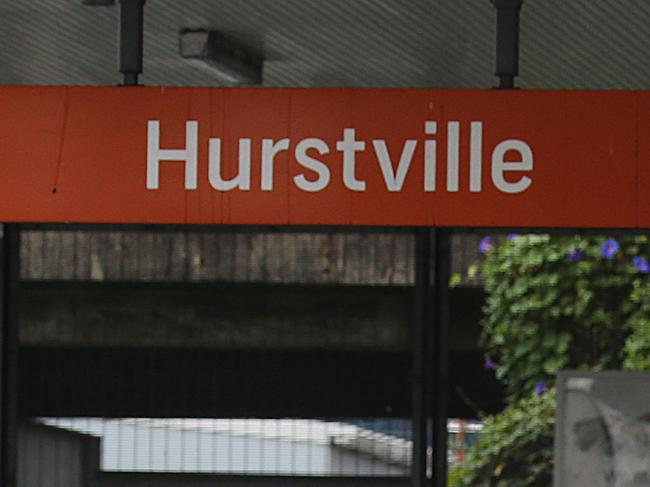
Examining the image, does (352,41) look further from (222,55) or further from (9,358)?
(9,358)

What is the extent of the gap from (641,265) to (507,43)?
107 centimetres

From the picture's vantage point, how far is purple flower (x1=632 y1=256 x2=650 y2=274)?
5488 millimetres

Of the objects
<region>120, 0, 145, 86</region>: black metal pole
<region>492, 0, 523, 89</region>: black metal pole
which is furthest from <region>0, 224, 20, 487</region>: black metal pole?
<region>492, 0, 523, 89</region>: black metal pole

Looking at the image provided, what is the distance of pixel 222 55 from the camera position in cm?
719

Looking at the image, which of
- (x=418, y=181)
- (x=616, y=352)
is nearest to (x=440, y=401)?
(x=616, y=352)

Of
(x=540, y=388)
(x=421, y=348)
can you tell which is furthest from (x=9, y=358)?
(x=540, y=388)

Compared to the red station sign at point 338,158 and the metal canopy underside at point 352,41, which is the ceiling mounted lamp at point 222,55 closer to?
the metal canopy underside at point 352,41

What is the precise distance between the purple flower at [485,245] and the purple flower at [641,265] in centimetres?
53

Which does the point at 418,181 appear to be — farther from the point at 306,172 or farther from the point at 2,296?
the point at 2,296

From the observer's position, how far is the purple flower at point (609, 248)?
18.1 ft

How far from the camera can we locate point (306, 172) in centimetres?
449

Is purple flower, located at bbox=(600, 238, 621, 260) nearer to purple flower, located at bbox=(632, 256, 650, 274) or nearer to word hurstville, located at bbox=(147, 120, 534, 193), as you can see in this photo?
purple flower, located at bbox=(632, 256, 650, 274)

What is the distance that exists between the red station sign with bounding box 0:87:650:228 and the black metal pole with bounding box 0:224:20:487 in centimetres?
95

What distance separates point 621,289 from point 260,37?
2.45m
